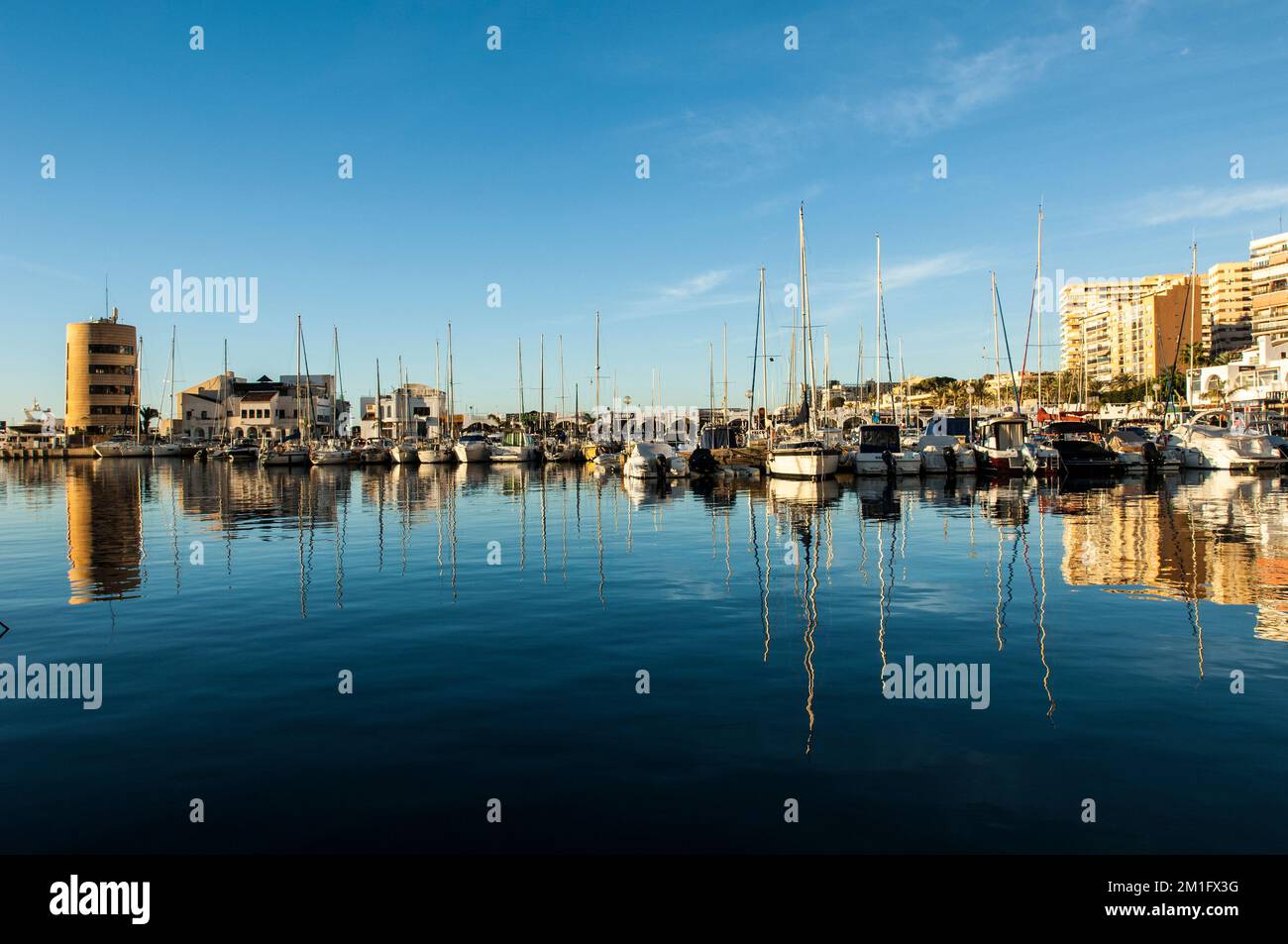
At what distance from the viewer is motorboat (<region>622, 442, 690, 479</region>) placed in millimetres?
67562

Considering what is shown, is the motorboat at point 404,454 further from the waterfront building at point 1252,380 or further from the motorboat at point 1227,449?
the waterfront building at point 1252,380

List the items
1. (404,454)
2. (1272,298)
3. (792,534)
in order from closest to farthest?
1. (792,534)
2. (404,454)
3. (1272,298)

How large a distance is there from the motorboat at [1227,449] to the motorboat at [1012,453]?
44.4 feet

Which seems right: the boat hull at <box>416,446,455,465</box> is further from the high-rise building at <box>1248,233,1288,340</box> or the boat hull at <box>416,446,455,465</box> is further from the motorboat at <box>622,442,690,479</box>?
the high-rise building at <box>1248,233,1288,340</box>

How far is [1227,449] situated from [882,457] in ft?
85.5

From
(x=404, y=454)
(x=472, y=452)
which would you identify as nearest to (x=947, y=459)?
(x=472, y=452)

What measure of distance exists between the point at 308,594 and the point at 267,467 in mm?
82589

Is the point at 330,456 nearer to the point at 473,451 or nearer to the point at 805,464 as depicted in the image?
the point at 473,451

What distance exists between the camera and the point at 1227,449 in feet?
209

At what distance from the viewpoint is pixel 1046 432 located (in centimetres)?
7338

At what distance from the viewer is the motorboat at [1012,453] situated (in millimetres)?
60375
